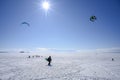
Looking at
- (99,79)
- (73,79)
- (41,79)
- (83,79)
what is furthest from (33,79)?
(99,79)

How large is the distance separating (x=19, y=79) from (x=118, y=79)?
839cm

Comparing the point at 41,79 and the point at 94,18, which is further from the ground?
the point at 94,18

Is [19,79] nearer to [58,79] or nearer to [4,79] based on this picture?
[4,79]

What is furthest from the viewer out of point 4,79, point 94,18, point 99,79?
point 94,18

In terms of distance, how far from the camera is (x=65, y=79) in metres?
10.4

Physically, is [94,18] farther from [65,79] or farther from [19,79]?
[19,79]

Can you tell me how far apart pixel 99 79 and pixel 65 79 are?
2.96 meters

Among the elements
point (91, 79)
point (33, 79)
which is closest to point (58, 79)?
point (33, 79)

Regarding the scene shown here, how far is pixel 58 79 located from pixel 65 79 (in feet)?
1.93

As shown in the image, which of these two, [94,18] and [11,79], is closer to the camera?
[11,79]

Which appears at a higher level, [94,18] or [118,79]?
[94,18]

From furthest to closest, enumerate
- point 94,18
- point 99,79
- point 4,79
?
point 94,18, point 99,79, point 4,79

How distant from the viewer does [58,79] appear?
34.4ft

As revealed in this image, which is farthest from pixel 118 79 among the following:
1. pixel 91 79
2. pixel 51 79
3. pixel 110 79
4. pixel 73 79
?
pixel 51 79
